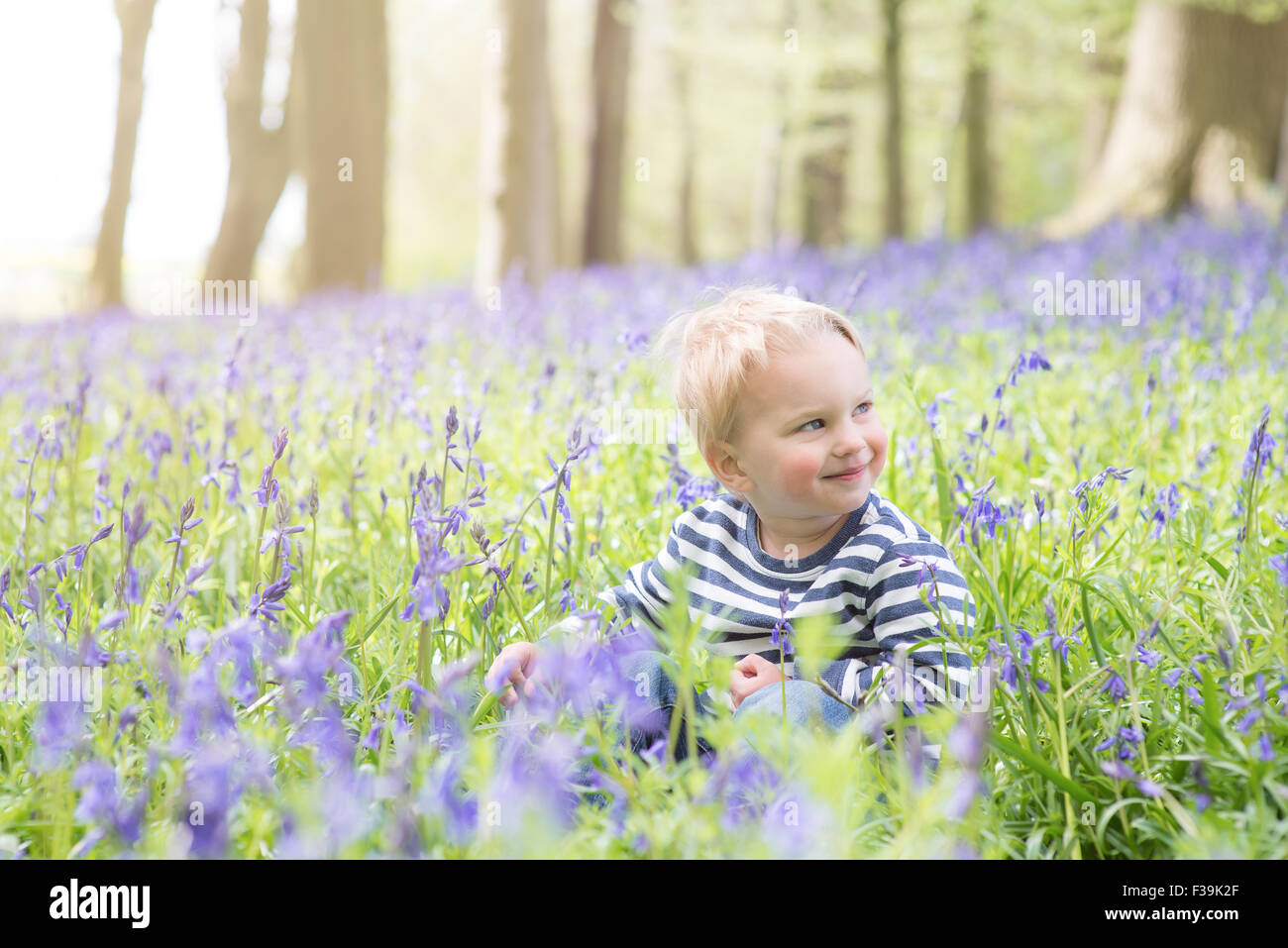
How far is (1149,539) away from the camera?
9.33 ft

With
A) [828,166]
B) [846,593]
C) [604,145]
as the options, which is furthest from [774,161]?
[846,593]

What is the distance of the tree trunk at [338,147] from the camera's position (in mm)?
12078

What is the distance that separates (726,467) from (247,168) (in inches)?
515

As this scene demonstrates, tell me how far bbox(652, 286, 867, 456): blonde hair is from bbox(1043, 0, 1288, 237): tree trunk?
9030 mm

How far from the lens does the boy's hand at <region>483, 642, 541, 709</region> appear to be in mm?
1870

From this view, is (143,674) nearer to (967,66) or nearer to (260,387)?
(260,387)

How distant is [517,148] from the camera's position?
9281 millimetres

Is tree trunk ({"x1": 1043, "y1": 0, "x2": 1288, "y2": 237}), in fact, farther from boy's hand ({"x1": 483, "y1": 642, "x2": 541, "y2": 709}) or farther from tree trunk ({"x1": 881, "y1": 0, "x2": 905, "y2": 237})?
→ boy's hand ({"x1": 483, "y1": 642, "x2": 541, "y2": 709})

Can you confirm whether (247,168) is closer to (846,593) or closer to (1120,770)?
(846,593)

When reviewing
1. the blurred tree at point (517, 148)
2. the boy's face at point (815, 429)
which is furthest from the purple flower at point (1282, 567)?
the blurred tree at point (517, 148)
